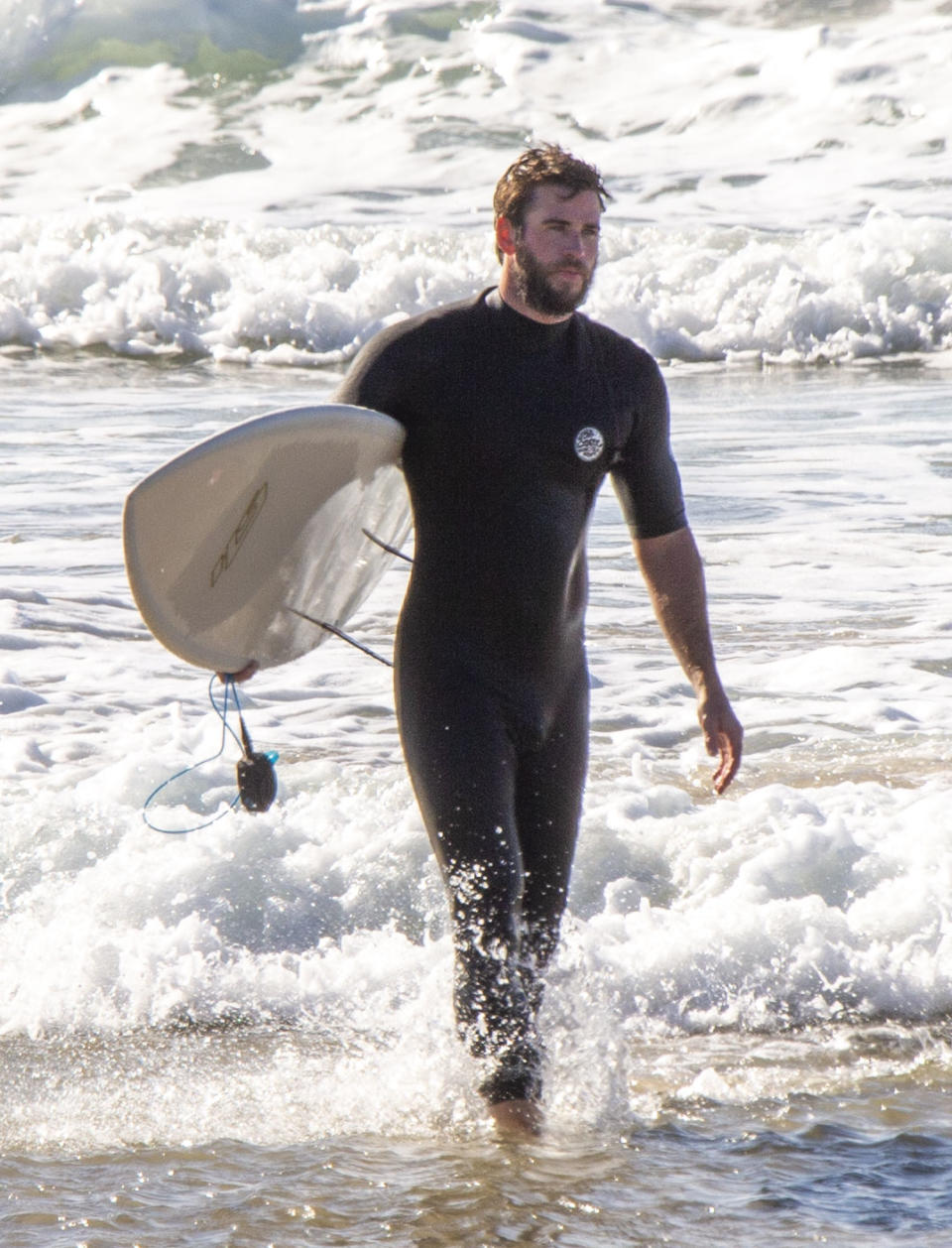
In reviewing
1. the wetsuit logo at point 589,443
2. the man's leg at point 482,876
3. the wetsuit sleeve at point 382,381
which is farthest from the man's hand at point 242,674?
the wetsuit logo at point 589,443

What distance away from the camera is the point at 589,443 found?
10.4 feet

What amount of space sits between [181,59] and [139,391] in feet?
42.6

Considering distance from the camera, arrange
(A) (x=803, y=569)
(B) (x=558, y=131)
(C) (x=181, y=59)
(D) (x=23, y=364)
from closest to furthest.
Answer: (A) (x=803, y=569) < (D) (x=23, y=364) < (B) (x=558, y=131) < (C) (x=181, y=59)

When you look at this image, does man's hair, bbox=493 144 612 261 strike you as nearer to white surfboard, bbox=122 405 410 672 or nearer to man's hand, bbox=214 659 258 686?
white surfboard, bbox=122 405 410 672

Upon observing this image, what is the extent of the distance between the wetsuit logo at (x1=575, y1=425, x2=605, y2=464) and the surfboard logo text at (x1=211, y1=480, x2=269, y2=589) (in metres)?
0.64

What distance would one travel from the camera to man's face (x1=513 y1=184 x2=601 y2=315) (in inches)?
120

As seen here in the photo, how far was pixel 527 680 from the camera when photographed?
314cm

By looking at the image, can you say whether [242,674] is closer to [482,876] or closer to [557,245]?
[482,876]

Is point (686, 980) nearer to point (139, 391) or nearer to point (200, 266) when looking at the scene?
point (139, 391)

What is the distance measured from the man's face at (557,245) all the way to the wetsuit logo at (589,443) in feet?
0.79

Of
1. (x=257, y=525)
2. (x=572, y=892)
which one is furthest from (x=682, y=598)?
(x=572, y=892)

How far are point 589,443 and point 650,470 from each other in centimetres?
19

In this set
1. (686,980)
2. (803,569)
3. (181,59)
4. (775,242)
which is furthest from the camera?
(181,59)

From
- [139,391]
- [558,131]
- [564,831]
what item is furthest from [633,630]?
[558,131]
